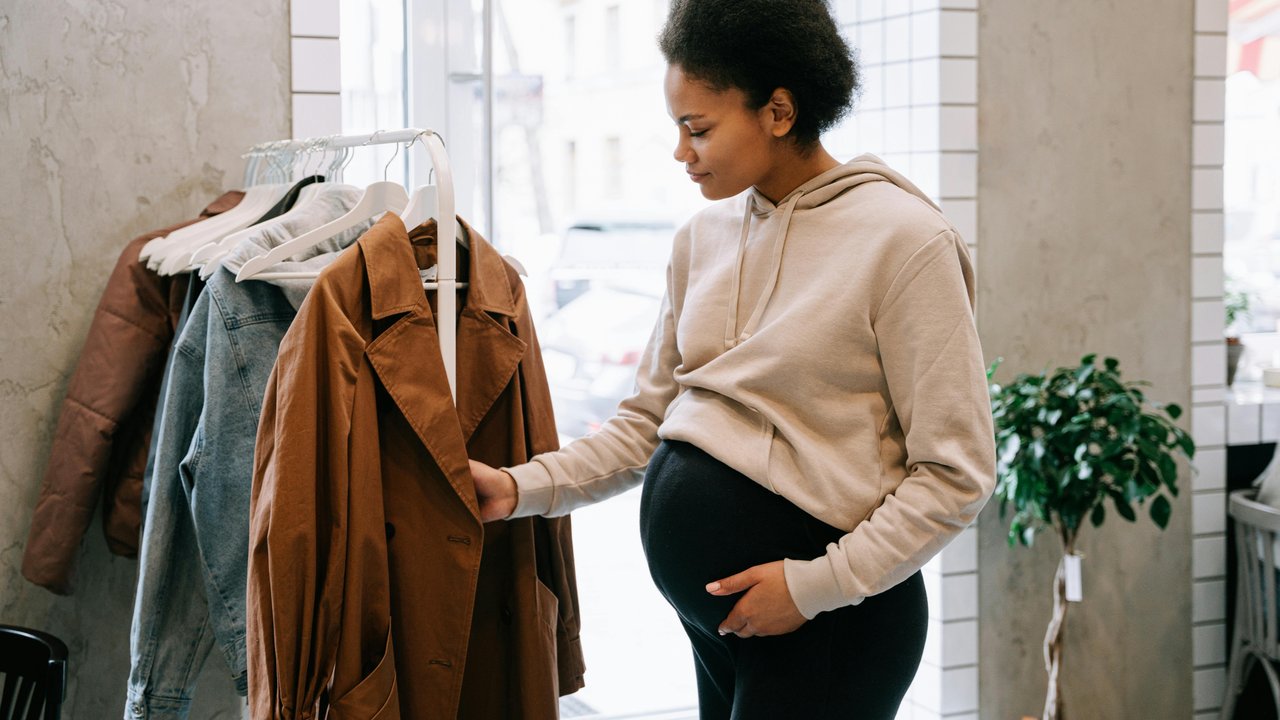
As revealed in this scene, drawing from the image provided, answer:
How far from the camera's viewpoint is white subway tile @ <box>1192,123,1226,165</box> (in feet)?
9.49

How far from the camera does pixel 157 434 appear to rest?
6.04 ft

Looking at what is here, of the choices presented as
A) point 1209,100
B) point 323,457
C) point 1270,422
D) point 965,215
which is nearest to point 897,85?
point 965,215

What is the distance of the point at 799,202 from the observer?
1.43 metres

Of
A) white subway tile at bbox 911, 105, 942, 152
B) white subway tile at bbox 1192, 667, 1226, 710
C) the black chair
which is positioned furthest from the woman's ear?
white subway tile at bbox 1192, 667, 1226, 710

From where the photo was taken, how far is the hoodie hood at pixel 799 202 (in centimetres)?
142

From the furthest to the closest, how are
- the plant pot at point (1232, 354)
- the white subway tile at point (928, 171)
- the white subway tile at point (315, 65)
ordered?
the plant pot at point (1232, 354), the white subway tile at point (928, 171), the white subway tile at point (315, 65)

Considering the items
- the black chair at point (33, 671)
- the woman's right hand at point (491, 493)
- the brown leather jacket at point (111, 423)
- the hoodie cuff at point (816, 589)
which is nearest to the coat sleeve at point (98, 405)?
the brown leather jacket at point (111, 423)

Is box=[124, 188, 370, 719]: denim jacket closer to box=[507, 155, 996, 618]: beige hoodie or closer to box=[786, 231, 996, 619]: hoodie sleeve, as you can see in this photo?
box=[507, 155, 996, 618]: beige hoodie

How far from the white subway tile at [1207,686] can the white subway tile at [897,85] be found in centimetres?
167

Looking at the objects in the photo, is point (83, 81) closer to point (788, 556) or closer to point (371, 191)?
point (371, 191)

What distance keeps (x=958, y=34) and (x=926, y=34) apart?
7 centimetres

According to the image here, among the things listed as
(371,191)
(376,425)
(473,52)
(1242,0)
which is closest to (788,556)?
(376,425)

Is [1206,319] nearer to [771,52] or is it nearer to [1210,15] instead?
[1210,15]

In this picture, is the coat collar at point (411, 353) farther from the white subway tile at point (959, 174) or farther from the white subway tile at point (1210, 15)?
the white subway tile at point (1210, 15)
